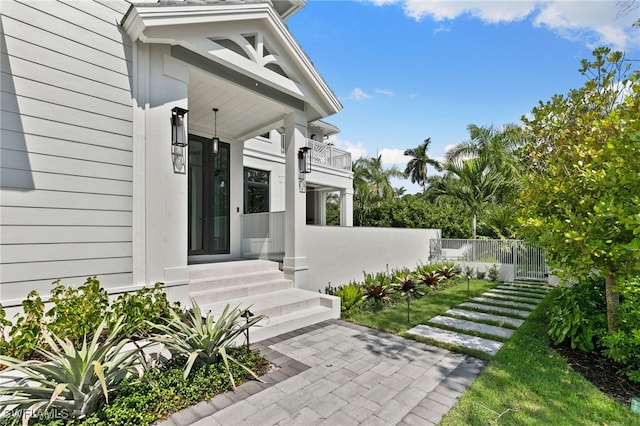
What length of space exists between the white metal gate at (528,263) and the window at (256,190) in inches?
394

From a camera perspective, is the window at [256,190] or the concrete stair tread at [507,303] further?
the window at [256,190]

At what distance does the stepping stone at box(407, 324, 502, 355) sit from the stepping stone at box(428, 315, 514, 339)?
14.1 inches

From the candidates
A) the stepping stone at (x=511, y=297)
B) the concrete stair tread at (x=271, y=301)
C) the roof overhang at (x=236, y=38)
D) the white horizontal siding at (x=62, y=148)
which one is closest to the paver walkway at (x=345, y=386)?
the concrete stair tread at (x=271, y=301)

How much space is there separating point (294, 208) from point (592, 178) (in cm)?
503

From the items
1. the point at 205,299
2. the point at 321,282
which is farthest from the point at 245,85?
the point at 321,282

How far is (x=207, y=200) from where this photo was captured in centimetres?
747

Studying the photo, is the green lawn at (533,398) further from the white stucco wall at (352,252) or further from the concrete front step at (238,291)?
the white stucco wall at (352,252)

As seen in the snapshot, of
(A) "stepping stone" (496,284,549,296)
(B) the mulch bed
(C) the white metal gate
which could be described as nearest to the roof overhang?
(B) the mulch bed

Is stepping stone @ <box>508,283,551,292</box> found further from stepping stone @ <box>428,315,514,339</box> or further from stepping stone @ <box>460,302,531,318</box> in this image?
stepping stone @ <box>428,315,514,339</box>

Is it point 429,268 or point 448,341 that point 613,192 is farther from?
point 429,268

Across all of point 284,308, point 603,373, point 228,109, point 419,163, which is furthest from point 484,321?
point 419,163

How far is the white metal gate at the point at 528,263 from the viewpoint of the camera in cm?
1112

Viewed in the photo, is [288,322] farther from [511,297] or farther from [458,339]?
[511,297]

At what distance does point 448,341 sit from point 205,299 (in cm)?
422
